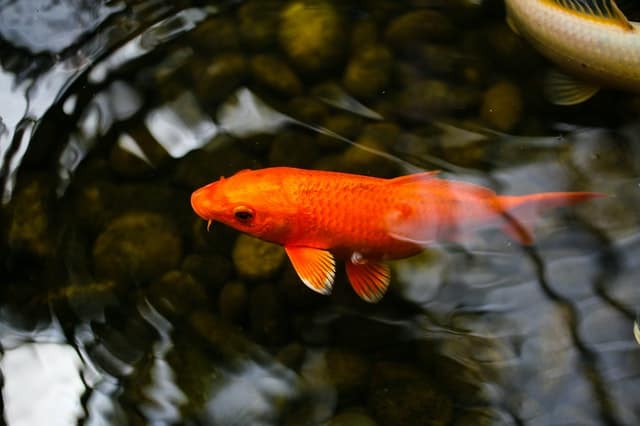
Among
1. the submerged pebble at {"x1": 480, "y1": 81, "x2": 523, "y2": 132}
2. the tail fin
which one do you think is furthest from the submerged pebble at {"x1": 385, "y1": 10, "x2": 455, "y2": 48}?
the tail fin

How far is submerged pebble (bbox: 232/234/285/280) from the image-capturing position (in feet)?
9.36

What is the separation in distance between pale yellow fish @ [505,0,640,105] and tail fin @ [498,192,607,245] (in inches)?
19.9

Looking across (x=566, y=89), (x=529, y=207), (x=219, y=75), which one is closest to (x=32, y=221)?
(x=219, y=75)

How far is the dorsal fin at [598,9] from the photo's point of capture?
2.97m

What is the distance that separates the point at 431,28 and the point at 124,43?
60.4 inches

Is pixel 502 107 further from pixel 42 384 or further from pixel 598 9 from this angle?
pixel 42 384

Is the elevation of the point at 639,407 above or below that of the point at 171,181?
below

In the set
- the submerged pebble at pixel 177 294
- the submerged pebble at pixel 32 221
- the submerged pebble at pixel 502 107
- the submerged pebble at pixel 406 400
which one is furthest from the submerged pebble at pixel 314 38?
the submerged pebble at pixel 406 400

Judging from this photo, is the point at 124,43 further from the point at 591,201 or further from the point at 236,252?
the point at 591,201

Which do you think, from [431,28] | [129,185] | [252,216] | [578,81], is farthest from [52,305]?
[578,81]

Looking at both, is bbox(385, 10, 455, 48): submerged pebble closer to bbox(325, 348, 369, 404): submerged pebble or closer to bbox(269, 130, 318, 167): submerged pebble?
bbox(269, 130, 318, 167): submerged pebble

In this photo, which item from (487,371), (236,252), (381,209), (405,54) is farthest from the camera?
(405,54)

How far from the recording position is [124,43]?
344 centimetres

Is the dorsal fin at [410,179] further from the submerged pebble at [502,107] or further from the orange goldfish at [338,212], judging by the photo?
the submerged pebble at [502,107]
